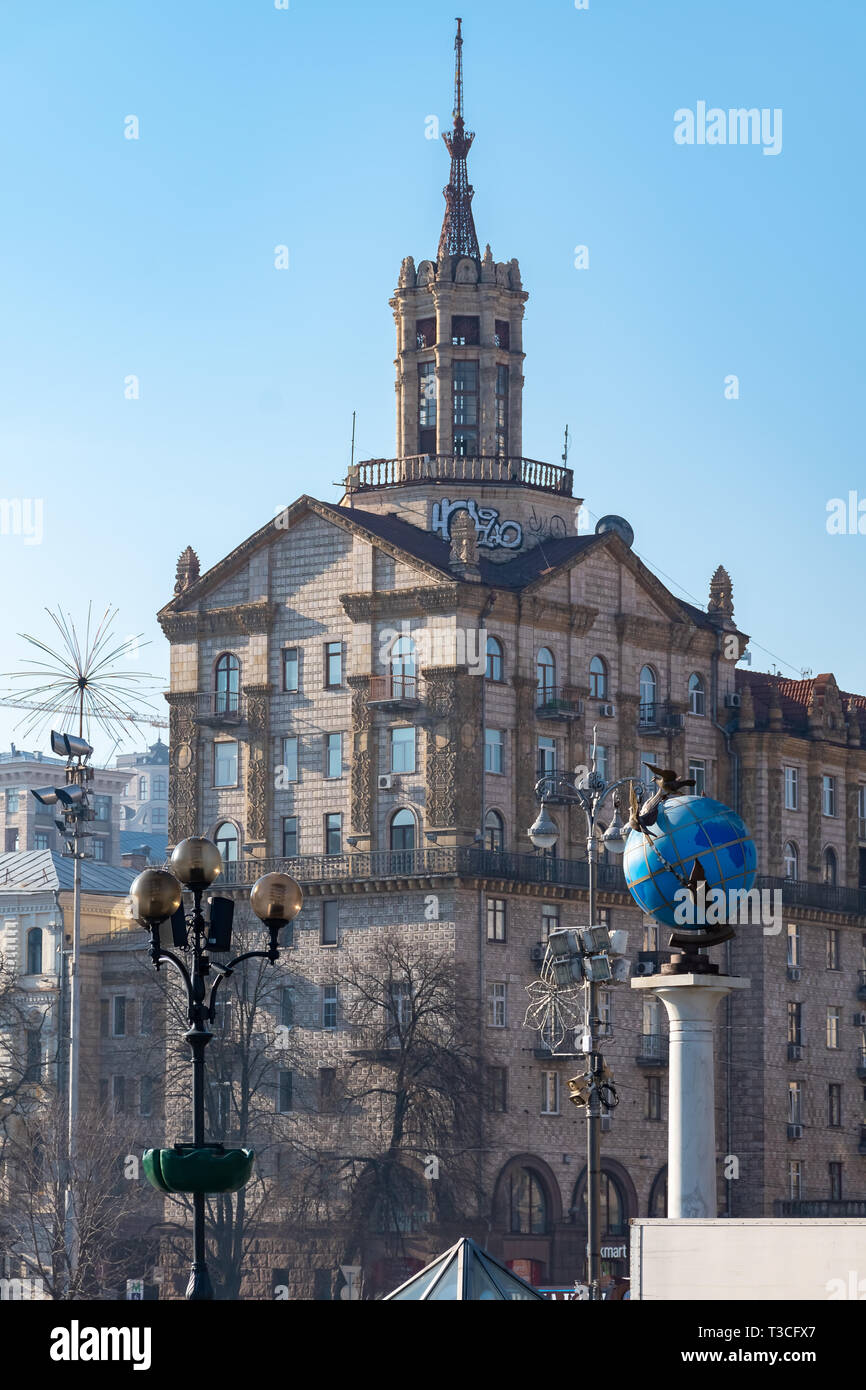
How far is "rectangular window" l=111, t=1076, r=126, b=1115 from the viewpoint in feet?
332

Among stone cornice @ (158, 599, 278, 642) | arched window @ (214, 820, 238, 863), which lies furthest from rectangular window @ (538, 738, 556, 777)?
arched window @ (214, 820, 238, 863)

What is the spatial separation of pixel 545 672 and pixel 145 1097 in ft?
68.4

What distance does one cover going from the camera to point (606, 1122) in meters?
95.1

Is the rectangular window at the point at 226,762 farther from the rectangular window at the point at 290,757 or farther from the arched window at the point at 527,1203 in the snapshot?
the arched window at the point at 527,1203

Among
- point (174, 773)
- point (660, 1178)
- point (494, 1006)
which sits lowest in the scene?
point (660, 1178)

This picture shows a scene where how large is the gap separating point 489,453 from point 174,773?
1665cm

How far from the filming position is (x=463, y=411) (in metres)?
106

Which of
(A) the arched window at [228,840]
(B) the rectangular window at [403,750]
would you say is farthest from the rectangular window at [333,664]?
(A) the arched window at [228,840]

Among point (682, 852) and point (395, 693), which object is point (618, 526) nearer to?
point (395, 693)

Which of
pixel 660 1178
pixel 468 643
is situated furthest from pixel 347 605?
pixel 660 1178

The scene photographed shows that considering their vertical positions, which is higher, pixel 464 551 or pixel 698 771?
pixel 464 551

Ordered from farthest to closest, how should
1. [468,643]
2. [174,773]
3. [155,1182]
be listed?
1. [174,773]
2. [468,643]
3. [155,1182]

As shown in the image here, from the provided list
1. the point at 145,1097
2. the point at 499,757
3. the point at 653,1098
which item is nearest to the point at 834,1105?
the point at 653,1098

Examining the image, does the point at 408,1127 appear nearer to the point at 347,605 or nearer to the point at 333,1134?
the point at 333,1134
